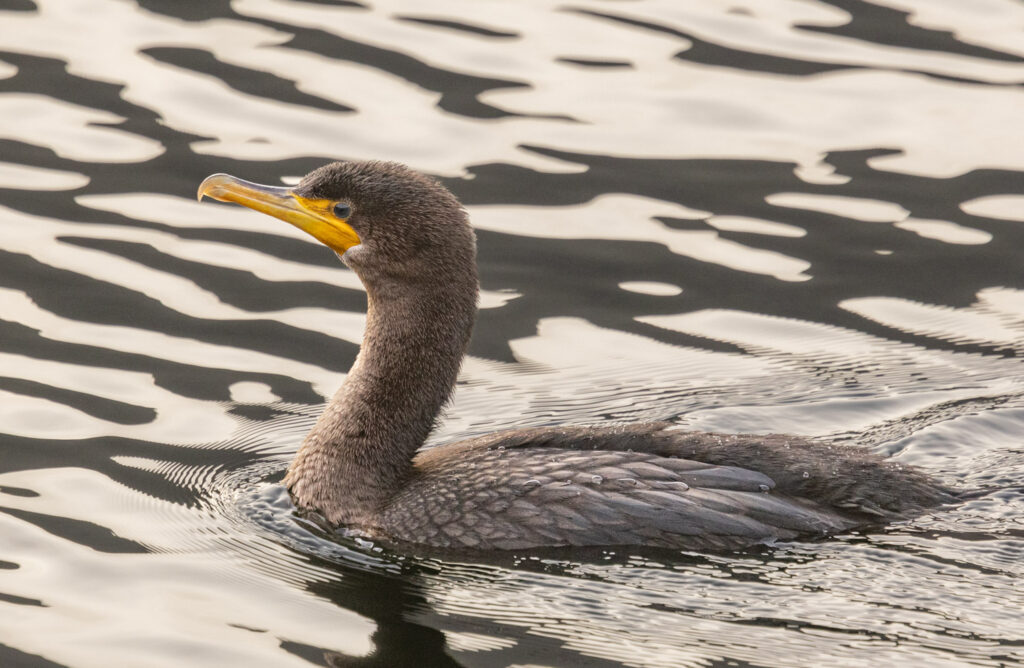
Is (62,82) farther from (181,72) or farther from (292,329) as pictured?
(292,329)

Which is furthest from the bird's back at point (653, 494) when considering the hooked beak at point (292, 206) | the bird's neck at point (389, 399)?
the hooked beak at point (292, 206)

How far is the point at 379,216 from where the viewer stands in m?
8.03

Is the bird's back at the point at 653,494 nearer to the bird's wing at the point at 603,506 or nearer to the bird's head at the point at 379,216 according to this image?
the bird's wing at the point at 603,506

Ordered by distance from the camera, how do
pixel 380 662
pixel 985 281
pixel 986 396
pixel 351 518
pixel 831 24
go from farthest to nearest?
pixel 831 24 → pixel 985 281 → pixel 986 396 → pixel 351 518 → pixel 380 662

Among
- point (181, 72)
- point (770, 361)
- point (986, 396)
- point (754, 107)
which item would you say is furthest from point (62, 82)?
point (986, 396)

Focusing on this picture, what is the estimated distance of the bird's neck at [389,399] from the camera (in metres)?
8.01

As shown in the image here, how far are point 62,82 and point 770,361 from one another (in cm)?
563

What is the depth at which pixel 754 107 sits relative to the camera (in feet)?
Answer: 41.3

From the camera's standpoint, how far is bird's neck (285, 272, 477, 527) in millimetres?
8008

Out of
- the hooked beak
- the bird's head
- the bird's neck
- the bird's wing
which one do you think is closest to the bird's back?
the bird's wing

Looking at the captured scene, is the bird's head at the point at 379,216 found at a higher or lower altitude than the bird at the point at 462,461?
higher

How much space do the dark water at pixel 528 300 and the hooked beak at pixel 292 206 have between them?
120cm

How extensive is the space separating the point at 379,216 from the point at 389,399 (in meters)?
0.83

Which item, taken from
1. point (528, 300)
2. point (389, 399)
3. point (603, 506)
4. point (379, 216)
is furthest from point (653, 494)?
point (528, 300)
